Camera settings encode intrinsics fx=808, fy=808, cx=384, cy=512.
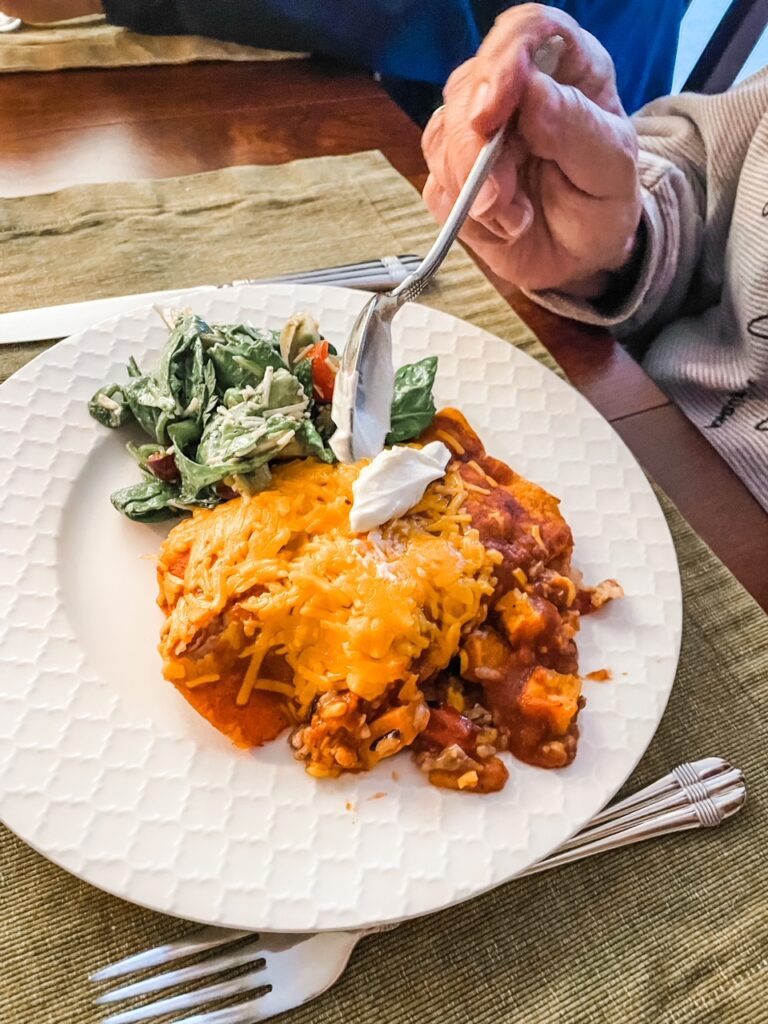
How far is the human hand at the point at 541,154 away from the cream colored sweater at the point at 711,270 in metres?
0.11

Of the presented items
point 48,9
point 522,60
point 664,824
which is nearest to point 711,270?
point 522,60

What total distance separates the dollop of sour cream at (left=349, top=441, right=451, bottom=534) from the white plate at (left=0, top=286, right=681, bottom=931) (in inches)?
12.2

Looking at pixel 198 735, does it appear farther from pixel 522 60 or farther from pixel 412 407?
pixel 522 60

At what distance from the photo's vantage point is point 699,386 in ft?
5.55

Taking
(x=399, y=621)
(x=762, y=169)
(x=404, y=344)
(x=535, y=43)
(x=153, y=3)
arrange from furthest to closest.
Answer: (x=153, y=3) → (x=762, y=169) → (x=404, y=344) → (x=535, y=43) → (x=399, y=621)

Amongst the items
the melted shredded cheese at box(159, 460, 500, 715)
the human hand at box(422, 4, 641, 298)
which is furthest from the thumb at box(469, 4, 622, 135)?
the melted shredded cheese at box(159, 460, 500, 715)

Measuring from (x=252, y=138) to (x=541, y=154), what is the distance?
1.02m

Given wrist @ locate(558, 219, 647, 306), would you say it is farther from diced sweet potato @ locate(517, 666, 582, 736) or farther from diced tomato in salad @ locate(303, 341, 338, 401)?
diced sweet potato @ locate(517, 666, 582, 736)

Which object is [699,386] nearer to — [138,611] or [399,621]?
[399,621]

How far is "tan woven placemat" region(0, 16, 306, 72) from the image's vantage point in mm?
2068

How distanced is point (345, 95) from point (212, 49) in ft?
1.24

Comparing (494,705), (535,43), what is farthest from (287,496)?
(535,43)

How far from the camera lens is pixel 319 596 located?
3.34ft

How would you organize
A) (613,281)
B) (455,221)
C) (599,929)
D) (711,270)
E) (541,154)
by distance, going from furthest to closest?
(711,270)
(613,281)
(541,154)
(455,221)
(599,929)
